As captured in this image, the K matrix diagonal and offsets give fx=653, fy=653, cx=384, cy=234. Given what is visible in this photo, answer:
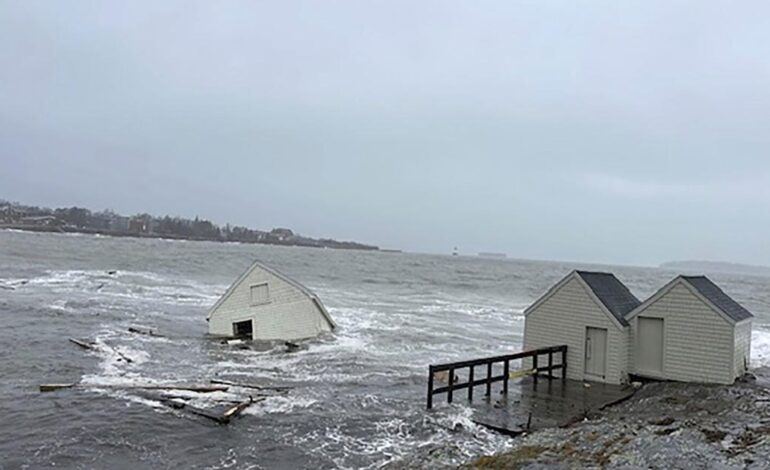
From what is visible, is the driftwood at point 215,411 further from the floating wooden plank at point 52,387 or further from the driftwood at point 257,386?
the floating wooden plank at point 52,387

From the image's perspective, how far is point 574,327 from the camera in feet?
71.1

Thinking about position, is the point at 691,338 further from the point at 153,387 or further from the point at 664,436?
the point at 153,387

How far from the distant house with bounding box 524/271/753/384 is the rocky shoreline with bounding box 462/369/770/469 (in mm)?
1070

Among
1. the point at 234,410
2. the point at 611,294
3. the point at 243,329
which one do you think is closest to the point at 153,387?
the point at 234,410

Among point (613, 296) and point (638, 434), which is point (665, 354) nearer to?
point (613, 296)

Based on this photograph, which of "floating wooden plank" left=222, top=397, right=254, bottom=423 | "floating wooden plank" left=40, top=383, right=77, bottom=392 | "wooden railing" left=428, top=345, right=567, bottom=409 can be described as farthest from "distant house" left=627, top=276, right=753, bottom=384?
"floating wooden plank" left=40, top=383, right=77, bottom=392

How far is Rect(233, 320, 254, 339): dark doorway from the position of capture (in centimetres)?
3048

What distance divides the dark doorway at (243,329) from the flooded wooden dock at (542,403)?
1408 centimetres

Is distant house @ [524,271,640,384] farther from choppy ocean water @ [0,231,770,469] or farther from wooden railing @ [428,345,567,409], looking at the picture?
choppy ocean water @ [0,231,770,469]

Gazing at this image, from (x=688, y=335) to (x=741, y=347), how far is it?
213cm

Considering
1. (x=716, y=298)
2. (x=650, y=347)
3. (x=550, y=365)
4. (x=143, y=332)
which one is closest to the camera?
(x=716, y=298)

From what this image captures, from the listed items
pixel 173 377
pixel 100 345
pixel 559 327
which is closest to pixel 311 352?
pixel 173 377

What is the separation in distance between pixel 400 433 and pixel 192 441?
4760mm

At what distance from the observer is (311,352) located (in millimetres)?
27078
